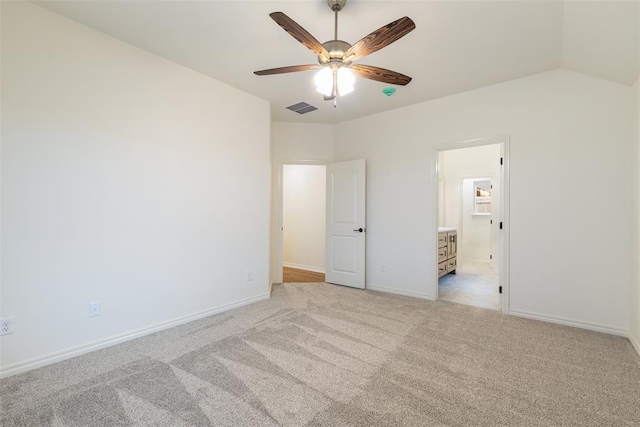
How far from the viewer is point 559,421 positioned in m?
1.62

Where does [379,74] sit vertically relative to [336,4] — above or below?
below

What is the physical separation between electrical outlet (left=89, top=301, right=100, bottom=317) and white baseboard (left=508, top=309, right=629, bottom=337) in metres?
4.21

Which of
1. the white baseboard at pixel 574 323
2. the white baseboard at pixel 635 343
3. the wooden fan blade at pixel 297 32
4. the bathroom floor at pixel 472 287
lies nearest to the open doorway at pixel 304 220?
the bathroom floor at pixel 472 287

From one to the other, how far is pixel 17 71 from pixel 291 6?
6.69ft

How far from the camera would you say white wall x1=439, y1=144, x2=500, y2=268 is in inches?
265

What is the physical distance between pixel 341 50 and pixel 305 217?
4632mm

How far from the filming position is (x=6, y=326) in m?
2.04

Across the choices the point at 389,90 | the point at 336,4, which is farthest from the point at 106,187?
the point at 389,90

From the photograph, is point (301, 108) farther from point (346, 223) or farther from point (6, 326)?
point (6, 326)

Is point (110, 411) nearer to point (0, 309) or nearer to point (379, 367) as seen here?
point (0, 309)

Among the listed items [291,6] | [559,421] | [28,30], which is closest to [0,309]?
[28,30]

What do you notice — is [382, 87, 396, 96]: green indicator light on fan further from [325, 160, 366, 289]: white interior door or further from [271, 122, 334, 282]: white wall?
[271, 122, 334, 282]: white wall

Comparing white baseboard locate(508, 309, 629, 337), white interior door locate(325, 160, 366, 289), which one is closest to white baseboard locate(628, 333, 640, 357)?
white baseboard locate(508, 309, 629, 337)

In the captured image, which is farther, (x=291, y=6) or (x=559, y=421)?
(x=291, y=6)
